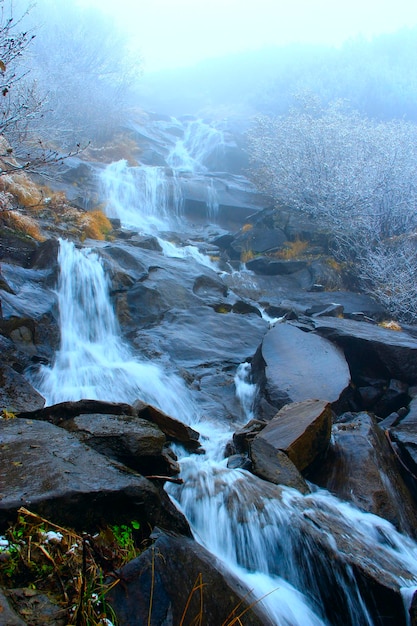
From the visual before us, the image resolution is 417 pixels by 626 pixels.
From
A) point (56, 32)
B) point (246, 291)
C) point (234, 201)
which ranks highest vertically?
point (56, 32)

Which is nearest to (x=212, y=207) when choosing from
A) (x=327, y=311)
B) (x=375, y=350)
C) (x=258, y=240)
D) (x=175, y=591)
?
(x=258, y=240)

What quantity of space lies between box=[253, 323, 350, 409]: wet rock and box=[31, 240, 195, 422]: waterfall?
141 cm

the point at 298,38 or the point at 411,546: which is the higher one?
the point at 298,38

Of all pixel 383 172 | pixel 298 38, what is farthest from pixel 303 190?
pixel 298 38

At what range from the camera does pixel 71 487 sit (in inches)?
97.4

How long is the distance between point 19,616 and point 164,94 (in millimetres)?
48013

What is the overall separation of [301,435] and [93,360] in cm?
436

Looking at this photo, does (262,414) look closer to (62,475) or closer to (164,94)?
(62,475)

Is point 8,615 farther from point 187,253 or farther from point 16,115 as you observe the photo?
point 187,253

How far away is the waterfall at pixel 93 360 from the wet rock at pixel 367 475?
99.0 inches

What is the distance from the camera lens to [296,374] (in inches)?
267

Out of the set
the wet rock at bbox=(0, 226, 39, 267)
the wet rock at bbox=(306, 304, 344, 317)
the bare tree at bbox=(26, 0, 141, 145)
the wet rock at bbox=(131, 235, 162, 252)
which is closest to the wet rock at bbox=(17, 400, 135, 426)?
the wet rock at bbox=(0, 226, 39, 267)

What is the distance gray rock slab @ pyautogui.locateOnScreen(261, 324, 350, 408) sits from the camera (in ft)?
20.9

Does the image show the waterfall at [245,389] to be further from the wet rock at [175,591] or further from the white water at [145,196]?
the white water at [145,196]
